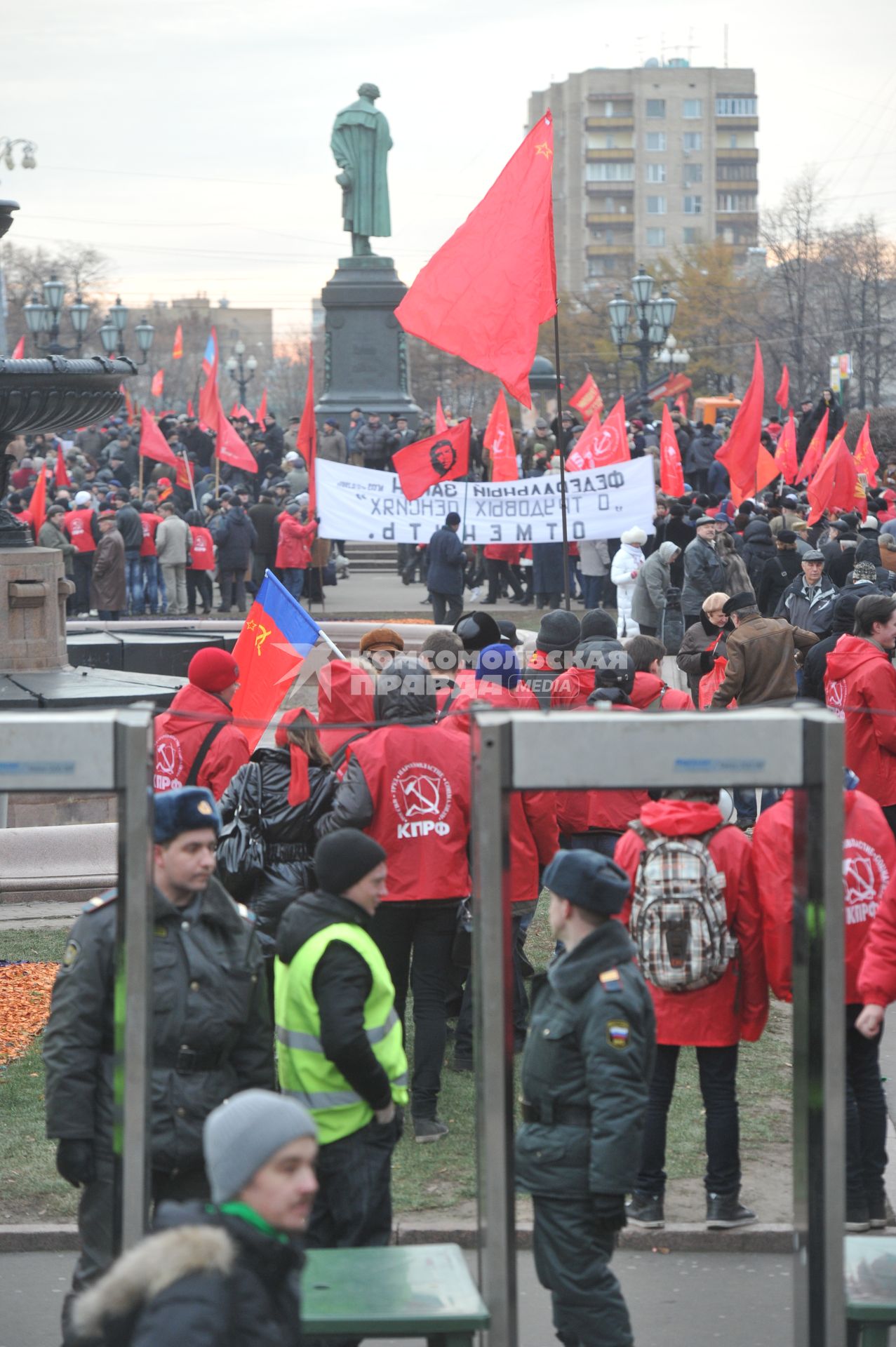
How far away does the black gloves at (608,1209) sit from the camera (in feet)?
15.1

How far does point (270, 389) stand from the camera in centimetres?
12119

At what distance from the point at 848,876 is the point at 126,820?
266 cm

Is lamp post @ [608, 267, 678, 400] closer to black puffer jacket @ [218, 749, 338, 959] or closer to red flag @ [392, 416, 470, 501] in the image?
red flag @ [392, 416, 470, 501]

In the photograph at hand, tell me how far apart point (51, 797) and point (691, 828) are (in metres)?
6.84

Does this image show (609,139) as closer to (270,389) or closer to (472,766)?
(270,389)

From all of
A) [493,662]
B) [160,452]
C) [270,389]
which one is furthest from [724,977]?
[270,389]

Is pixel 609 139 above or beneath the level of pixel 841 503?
above

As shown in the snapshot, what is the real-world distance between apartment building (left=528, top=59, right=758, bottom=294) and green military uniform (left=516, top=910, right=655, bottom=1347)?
466ft

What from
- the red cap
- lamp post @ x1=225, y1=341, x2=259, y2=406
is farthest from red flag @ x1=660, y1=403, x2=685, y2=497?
lamp post @ x1=225, y1=341, x2=259, y2=406

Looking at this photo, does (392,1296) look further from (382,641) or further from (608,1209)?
(382,641)

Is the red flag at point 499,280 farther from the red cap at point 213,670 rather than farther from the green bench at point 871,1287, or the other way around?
the green bench at point 871,1287

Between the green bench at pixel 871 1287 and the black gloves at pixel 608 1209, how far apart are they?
22.2 inches

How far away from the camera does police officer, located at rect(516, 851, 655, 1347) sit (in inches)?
181

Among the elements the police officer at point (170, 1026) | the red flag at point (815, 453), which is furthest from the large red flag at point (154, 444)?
the police officer at point (170, 1026)
